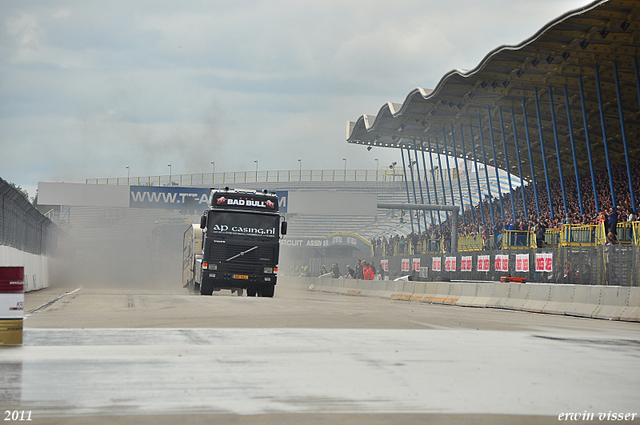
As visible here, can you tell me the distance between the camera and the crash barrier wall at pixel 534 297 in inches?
735

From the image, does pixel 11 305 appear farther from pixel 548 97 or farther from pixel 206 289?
pixel 548 97

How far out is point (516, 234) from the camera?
3108cm

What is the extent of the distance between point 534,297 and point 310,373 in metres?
16.0

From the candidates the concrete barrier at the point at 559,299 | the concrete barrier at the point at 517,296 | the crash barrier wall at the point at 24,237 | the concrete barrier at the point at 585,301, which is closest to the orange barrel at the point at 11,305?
the concrete barrier at the point at 585,301

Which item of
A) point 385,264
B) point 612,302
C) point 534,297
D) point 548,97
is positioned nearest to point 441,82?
point 548,97

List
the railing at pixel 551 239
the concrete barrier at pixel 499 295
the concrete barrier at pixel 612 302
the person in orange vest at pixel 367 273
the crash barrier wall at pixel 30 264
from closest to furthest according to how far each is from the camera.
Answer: the concrete barrier at pixel 612 302 → the railing at pixel 551 239 → the concrete barrier at pixel 499 295 → the crash barrier wall at pixel 30 264 → the person in orange vest at pixel 367 273

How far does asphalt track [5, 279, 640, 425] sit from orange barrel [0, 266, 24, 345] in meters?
0.35

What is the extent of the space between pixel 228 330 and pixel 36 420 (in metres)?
6.94

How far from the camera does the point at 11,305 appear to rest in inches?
381

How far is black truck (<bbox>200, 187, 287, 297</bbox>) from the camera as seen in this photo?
25844 mm

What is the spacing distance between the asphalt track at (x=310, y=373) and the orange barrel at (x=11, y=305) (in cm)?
35

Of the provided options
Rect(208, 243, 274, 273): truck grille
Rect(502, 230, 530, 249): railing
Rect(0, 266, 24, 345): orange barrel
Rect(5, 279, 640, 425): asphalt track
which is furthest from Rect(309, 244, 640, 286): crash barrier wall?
Rect(0, 266, 24, 345): orange barrel

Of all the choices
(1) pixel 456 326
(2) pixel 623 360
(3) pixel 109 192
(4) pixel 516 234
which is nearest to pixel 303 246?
(3) pixel 109 192

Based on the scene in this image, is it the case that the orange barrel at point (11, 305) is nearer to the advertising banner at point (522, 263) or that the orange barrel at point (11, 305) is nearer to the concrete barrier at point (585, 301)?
the concrete barrier at point (585, 301)
